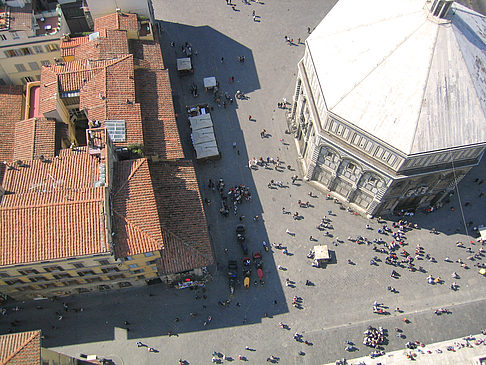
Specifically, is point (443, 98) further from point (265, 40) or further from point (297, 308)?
A: point (265, 40)

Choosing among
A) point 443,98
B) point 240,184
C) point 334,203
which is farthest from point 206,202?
point 443,98

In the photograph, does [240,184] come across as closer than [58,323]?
No

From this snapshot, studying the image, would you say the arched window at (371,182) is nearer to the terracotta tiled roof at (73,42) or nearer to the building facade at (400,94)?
the building facade at (400,94)

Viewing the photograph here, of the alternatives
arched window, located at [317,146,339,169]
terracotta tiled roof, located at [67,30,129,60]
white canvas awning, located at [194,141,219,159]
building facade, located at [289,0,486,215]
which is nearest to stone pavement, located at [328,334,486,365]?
building facade, located at [289,0,486,215]

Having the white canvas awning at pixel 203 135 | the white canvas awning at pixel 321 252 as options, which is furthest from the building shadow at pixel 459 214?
the white canvas awning at pixel 203 135

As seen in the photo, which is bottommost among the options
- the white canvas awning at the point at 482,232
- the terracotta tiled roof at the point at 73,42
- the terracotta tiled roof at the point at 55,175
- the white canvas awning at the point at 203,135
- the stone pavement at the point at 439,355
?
the stone pavement at the point at 439,355

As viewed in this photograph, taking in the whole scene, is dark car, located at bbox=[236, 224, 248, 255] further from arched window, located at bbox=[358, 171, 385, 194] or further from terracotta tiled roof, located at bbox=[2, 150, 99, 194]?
terracotta tiled roof, located at bbox=[2, 150, 99, 194]

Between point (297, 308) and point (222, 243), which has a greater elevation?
point (222, 243)
